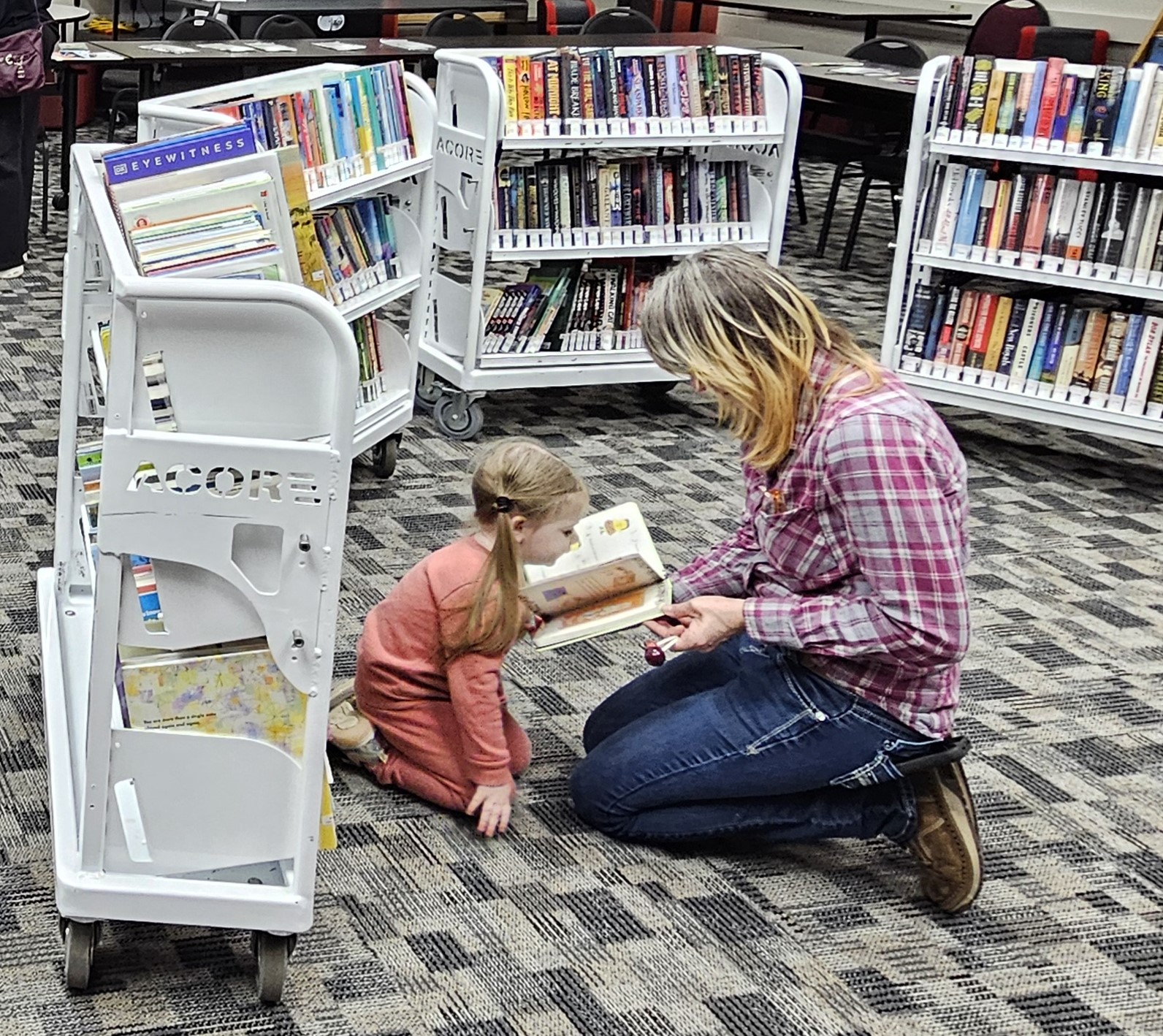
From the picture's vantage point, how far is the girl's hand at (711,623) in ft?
7.88

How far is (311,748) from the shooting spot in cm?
196

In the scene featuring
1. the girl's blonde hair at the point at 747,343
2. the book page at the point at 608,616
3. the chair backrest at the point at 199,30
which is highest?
the girl's blonde hair at the point at 747,343

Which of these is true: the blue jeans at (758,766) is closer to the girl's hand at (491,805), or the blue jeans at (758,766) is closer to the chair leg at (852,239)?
the girl's hand at (491,805)

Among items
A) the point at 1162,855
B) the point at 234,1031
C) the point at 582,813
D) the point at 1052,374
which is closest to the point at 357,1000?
the point at 234,1031

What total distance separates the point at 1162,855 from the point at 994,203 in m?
2.40

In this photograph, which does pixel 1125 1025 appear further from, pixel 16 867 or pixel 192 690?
pixel 16 867

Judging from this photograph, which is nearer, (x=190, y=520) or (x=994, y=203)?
(x=190, y=520)

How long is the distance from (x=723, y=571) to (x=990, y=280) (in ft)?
8.32

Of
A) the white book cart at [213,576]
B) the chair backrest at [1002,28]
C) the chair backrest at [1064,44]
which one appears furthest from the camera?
the chair backrest at [1002,28]

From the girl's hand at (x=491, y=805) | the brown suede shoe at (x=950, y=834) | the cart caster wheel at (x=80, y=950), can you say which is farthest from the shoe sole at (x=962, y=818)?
the cart caster wheel at (x=80, y=950)

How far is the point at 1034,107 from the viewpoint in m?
4.45

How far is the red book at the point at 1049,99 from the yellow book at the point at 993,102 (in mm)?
114

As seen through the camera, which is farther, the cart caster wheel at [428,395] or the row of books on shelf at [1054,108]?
the cart caster wheel at [428,395]

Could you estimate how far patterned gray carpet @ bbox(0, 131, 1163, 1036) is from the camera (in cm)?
215
